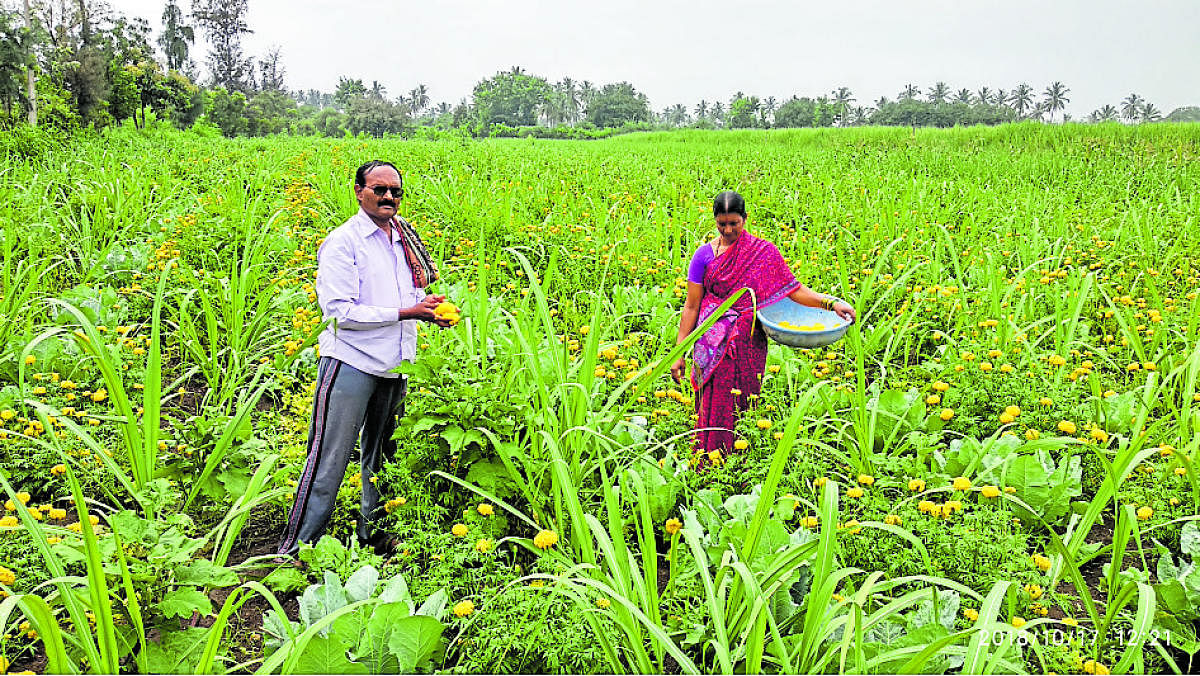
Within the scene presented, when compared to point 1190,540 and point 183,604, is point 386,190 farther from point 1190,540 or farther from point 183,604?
point 1190,540

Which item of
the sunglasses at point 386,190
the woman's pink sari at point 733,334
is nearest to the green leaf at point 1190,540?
the woman's pink sari at point 733,334

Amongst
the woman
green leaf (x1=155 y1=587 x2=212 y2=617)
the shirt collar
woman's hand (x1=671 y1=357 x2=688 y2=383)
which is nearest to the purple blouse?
the woman

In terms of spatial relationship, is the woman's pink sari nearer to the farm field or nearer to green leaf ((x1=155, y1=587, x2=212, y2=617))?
the farm field

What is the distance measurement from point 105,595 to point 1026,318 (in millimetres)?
3996

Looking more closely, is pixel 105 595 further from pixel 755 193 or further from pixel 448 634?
pixel 755 193

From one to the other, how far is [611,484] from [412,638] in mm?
672

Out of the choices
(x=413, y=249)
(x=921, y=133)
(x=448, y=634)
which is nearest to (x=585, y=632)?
(x=448, y=634)

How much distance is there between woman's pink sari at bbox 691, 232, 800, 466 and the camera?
2.91 m

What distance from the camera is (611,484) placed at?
2174mm

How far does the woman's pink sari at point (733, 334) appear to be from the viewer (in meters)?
2.91

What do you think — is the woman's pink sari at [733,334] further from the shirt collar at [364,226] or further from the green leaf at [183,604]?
the green leaf at [183,604]

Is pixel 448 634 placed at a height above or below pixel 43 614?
below

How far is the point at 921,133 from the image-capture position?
14586 mm

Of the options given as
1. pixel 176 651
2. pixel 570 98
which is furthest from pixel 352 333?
pixel 570 98
